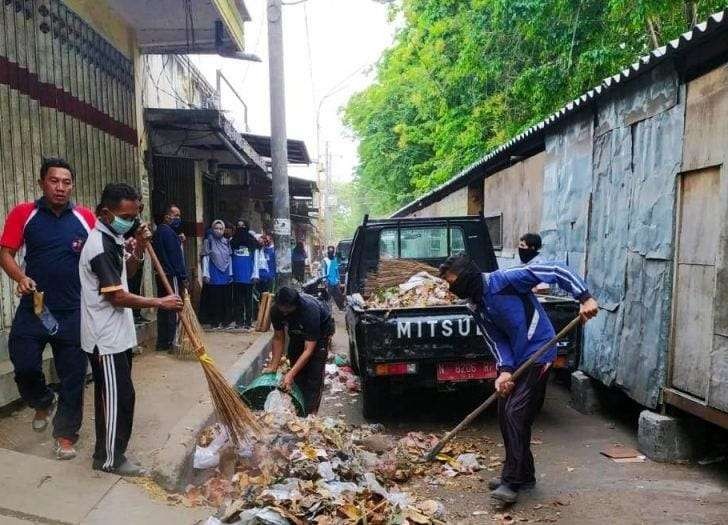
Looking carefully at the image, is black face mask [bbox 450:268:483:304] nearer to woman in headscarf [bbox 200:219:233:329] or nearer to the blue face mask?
the blue face mask

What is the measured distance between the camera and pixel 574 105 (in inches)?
257

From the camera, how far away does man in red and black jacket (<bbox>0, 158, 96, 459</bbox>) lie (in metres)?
3.64

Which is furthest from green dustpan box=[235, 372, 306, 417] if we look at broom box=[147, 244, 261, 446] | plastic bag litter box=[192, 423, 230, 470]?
broom box=[147, 244, 261, 446]

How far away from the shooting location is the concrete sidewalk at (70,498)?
10.0 feet

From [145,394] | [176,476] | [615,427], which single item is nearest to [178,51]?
[145,394]

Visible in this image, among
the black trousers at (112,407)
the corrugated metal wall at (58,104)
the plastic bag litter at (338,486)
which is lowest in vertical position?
the plastic bag litter at (338,486)

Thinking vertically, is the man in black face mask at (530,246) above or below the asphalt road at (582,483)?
above

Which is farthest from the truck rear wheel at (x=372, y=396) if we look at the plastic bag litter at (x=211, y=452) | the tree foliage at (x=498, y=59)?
the tree foliage at (x=498, y=59)

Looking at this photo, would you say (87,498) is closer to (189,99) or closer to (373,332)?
(373,332)

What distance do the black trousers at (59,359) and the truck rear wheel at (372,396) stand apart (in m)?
2.61

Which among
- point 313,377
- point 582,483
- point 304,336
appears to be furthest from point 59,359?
point 582,483

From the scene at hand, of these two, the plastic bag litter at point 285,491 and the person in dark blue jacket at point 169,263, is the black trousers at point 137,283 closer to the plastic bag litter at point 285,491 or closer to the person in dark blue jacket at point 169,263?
the person in dark blue jacket at point 169,263

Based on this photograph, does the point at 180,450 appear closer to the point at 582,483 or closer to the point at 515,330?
the point at 515,330

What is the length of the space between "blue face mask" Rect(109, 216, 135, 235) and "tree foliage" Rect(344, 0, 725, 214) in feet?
24.5
